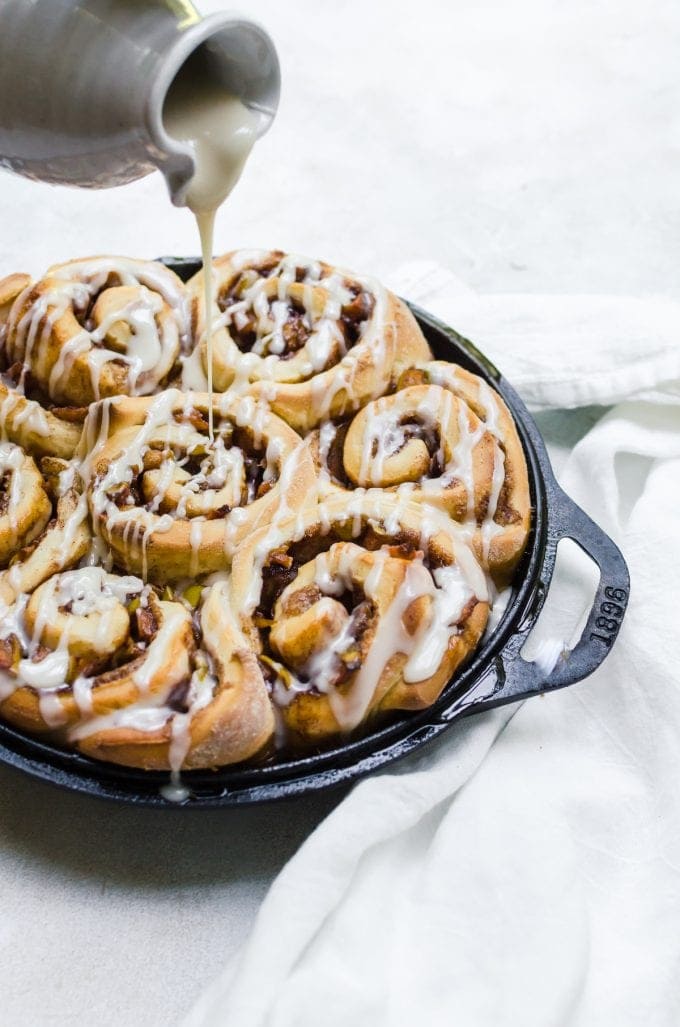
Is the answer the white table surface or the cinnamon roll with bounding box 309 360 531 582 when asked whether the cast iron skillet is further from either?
the white table surface

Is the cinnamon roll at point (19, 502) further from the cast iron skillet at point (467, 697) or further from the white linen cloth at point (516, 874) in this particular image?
the white linen cloth at point (516, 874)

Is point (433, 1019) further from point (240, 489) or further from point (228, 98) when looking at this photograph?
point (228, 98)

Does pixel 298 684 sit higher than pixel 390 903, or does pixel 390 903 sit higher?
pixel 298 684

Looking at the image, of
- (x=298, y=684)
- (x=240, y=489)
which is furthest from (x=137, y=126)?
(x=298, y=684)

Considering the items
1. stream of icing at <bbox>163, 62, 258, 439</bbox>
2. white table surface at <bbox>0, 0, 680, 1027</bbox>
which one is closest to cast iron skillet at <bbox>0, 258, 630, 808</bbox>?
white table surface at <bbox>0, 0, 680, 1027</bbox>

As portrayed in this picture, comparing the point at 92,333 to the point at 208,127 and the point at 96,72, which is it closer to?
the point at 208,127
